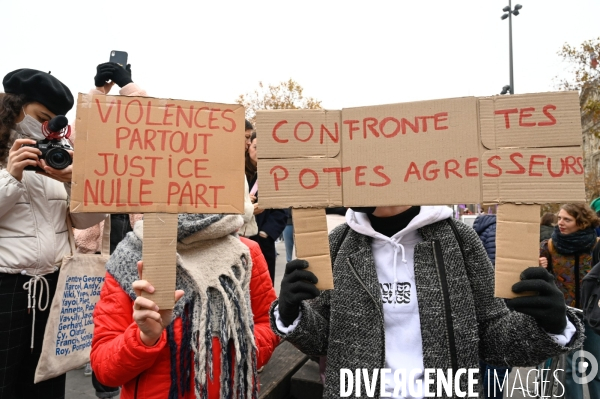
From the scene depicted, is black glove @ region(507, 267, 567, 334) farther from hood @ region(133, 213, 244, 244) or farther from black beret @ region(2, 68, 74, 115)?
black beret @ region(2, 68, 74, 115)

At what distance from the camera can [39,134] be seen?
2270 mm

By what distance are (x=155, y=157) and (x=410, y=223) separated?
101 centimetres

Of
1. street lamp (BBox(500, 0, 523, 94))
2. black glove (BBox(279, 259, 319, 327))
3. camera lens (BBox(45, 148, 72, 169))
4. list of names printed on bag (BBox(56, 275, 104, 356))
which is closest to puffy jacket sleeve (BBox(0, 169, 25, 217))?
camera lens (BBox(45, 148, 72, 169))

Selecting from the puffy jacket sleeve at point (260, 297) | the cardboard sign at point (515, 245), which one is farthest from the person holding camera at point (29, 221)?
the cardboard sign at point (515, 245)

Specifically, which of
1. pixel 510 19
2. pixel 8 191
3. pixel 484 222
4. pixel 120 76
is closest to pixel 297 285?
pixel 8 191

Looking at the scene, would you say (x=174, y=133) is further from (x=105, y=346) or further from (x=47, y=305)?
(x=47, y=305)

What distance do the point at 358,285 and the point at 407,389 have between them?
413 mm

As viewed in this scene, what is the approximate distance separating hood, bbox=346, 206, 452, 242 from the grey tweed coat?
4cm

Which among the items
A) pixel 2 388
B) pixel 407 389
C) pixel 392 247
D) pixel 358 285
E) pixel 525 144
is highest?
pixel 525 144

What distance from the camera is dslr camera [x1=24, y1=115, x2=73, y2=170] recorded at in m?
2.01

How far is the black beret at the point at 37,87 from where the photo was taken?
2232mm

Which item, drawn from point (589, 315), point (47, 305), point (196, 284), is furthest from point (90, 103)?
point (589, 315)

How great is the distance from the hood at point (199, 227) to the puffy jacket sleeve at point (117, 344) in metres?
0.27

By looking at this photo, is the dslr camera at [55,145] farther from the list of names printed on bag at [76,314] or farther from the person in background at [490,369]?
the person in background at [490,369]
